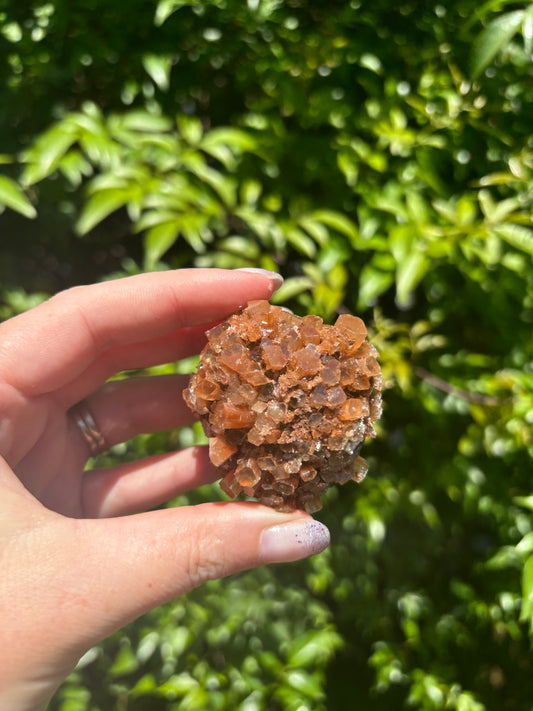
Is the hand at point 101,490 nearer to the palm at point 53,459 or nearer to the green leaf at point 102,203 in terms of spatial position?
the palm at point 53,459

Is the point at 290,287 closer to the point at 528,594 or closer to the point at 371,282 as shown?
the point at 371,282

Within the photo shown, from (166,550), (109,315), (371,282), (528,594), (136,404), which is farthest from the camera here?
(136,404)

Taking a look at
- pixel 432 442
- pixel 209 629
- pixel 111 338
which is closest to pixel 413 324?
pixel 432 442

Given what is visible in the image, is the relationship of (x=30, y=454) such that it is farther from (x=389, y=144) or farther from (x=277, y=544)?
(x=389, y=144)

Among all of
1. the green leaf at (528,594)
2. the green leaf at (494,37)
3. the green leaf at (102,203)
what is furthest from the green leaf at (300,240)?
the green leaf at (528,594)

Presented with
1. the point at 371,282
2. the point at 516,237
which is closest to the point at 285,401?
the point at 371,282

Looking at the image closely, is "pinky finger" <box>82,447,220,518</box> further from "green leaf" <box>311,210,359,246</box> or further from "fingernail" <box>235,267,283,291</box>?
"green leaf" <box>311,210,359,246</box>

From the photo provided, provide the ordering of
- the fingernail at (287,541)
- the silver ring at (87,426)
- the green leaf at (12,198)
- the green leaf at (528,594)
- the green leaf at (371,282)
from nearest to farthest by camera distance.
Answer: the fingernail at (287,541) < the green leaf at (528,594) < the green leaf at (12,198) < the green leaf at (371,282) < the silver ring at (87,426)
